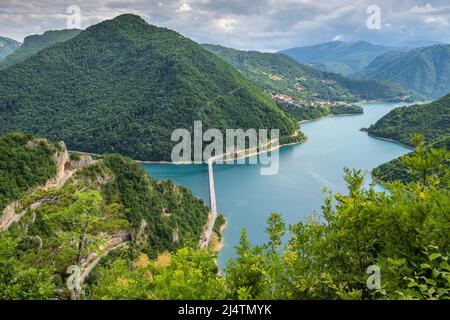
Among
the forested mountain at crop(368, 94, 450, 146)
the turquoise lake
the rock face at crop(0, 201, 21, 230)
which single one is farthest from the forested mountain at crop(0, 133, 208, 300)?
the forested mountain at crop(368, 94, 450, 146)

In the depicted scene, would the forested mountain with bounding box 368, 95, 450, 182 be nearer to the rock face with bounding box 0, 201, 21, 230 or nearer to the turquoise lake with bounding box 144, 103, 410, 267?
the turquoise lake with bounding box 144, 103, 410, 267

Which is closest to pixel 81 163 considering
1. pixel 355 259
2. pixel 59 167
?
pixel 59 167

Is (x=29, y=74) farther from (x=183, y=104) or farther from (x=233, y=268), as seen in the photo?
(x=233, y=268)

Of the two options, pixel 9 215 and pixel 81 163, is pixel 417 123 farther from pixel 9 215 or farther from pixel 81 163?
pixel 9 215

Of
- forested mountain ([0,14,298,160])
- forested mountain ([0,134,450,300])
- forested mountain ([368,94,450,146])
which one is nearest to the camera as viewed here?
forested mountain ([0,134,450,300])

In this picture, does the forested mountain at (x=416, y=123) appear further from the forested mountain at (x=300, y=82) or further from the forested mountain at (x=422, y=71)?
the forested mountain at (x=422, y=71)

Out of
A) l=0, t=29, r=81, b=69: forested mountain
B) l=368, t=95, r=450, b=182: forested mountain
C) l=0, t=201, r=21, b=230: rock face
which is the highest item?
l=0, t=29, r=81, b=69: forested mountain
